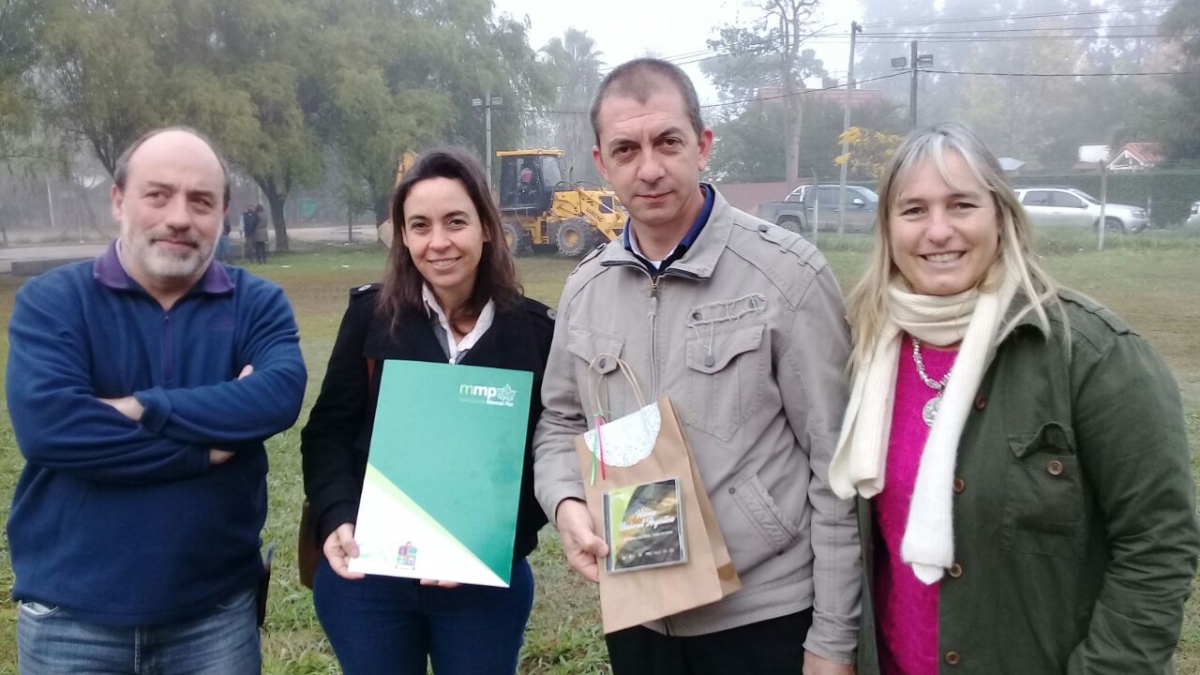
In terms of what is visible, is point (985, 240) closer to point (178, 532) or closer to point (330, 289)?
point (178, 532)

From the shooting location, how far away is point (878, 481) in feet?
6.22

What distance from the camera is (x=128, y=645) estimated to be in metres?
2.11

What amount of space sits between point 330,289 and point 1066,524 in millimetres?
17196

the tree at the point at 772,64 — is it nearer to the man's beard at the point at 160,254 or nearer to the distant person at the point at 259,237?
the distant person at the point at 259,237

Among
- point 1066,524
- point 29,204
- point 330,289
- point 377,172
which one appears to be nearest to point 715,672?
point 1066,524

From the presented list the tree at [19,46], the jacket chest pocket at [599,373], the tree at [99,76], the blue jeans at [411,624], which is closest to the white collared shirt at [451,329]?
the jacket chest pocket at [599,373]

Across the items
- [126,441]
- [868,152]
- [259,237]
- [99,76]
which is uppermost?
[99,76]

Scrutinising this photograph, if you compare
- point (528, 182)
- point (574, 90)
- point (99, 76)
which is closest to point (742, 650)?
point (528, 182)

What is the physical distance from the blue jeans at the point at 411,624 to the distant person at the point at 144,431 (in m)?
0.24

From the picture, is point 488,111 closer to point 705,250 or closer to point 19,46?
point 19,46

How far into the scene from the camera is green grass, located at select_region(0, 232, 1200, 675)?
3650 millimetres

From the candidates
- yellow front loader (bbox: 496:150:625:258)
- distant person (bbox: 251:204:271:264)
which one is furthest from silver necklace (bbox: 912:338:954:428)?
distant person (bbox: 251:204:271:264)

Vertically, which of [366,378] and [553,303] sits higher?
[366,378]

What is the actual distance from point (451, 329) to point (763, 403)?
82 centimetres
